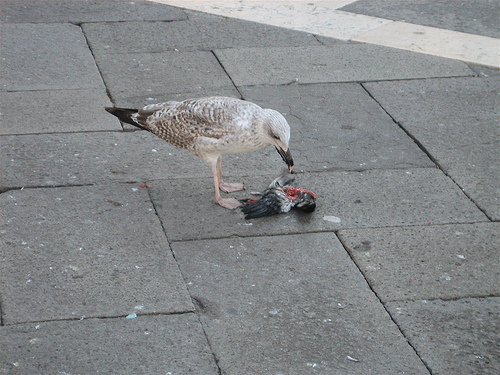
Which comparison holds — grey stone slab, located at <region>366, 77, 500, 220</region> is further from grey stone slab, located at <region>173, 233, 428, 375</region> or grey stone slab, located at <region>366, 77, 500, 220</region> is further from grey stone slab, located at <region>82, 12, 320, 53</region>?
grey stone slab, located at <region>82, 12, 320, 53</region>

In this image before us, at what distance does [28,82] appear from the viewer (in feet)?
25.1

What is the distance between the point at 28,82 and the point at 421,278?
4967 millimetres

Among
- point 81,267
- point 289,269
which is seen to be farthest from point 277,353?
point 81,267

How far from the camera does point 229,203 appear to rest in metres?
5.64

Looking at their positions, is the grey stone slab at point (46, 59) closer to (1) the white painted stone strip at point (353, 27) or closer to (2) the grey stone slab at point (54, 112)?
(2) the grey stone slab at point (54, 112)

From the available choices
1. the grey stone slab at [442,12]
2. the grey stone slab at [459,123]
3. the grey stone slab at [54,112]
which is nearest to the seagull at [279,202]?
the grey stone slab at [459,123]

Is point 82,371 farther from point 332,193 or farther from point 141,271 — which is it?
point 332,193

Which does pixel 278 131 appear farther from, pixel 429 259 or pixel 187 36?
pixel 187 36

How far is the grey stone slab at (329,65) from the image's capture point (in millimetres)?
8180

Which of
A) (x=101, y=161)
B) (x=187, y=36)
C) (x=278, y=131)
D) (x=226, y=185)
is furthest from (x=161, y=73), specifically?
(x=278, y=131)

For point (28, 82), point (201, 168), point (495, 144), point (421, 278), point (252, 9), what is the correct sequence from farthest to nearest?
point (252, 9) → point (28, 82) → point (495, 144) → point (201, 168) → point (421, 278)

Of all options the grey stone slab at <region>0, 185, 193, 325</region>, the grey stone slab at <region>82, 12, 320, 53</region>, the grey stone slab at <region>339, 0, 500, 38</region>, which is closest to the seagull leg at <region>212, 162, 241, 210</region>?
the grey stone slab at <region>0, 185, 193, 325</region>

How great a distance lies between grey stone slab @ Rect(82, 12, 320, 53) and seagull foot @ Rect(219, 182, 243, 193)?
11.3 ft

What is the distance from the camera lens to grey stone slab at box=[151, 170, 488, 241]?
17.9 feet
